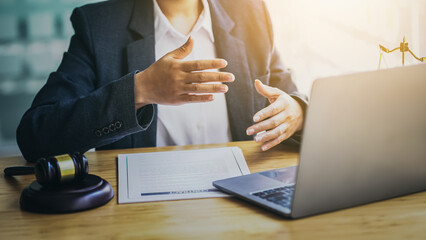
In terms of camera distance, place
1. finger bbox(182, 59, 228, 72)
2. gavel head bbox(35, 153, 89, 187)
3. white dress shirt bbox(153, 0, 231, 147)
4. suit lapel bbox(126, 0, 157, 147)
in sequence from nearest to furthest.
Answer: gavel head bbox(35, 153, 89, 187), finger bbox(182, 59, 228, 72), suit lapel bbox(126, 0, 157, 147), white dress shirt bbox(153, 0, 231, 147)

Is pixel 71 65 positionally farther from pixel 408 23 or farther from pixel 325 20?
pixel 408 23

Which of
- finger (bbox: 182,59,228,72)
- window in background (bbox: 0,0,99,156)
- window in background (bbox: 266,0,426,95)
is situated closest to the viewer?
finger (bbox: 182,59,228,72)

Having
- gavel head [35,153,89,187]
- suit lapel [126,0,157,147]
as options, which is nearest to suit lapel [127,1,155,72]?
suit lapel [126,0,157,147]

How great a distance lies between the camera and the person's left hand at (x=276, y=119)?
1113 millimetres

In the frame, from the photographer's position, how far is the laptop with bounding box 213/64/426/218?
0.57 metres

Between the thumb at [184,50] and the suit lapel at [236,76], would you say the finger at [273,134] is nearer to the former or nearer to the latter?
the thumb at [184,50]

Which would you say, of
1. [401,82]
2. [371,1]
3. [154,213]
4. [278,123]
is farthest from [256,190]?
[371,1]

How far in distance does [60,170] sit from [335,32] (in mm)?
2467

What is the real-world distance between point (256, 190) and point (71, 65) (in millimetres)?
937


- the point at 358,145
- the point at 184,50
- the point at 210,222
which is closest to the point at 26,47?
the point at 184,50

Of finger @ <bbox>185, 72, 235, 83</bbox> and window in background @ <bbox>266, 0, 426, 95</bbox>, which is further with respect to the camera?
window in background @ <bbox>266, 0, 426, 95</bbox>

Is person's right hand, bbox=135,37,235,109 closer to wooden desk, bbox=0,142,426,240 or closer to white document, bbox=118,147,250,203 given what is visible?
white document, bbox=118,147,250,203

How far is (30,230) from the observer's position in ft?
2.06

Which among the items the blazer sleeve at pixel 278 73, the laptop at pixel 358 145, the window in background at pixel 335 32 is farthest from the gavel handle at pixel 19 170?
the window in background at pixel 335 32
